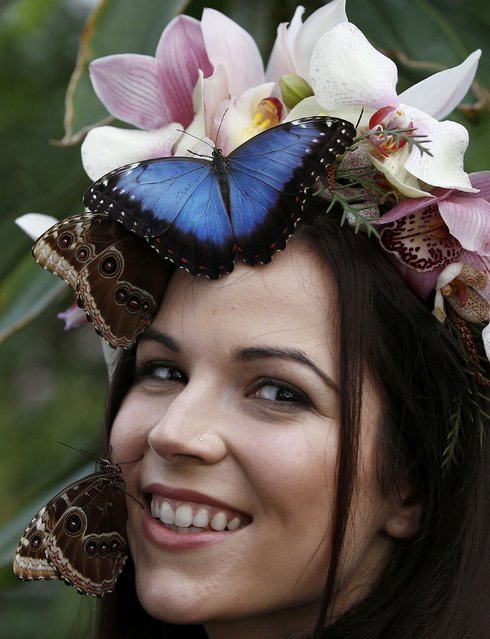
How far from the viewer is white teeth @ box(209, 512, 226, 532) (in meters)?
1.39

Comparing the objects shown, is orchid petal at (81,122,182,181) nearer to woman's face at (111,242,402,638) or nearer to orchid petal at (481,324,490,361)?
woman's face at (111,242,402,638)

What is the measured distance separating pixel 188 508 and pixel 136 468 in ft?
0.44

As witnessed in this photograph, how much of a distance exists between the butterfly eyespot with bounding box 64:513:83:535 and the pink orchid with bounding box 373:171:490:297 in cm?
57

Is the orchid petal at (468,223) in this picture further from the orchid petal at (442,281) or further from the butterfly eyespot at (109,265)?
the butterfly eyespot at (109,265)

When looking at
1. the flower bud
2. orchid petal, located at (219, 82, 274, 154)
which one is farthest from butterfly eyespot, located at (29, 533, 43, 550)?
the flower bud

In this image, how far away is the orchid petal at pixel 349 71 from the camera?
1.40 meters

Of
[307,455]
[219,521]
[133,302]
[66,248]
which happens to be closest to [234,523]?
[219,521]

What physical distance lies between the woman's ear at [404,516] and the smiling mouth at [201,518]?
22 cm

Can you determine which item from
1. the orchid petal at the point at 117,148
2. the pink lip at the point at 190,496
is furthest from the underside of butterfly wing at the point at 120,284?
the pink lip at the point at 190,496

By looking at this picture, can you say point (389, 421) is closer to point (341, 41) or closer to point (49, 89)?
point (341, 41)

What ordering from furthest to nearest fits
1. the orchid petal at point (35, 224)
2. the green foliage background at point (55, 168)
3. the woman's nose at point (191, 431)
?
the green foliage background at point (55, 168) → the orchid petal at point (35, 224) → the woman's nose at point (191, 431)

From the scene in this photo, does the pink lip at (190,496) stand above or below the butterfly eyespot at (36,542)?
above

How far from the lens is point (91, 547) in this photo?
1.51 m

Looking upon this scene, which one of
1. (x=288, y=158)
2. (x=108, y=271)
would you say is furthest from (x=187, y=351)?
(x=288, y=158)
